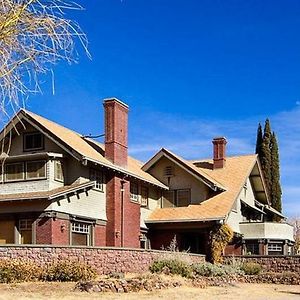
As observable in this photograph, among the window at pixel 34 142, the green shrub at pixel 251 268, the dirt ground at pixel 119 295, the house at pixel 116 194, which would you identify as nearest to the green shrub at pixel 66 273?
the dirt ground at pixel 119 295

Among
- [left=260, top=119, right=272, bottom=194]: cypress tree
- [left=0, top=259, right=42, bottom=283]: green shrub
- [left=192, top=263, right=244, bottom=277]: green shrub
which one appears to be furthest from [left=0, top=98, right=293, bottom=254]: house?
[left=260, top=119, right=272, bottom=194]: cypress tree

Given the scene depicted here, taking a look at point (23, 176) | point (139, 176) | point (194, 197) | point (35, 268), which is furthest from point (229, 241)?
point (35, 268)

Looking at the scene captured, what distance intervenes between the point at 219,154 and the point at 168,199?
618 cm

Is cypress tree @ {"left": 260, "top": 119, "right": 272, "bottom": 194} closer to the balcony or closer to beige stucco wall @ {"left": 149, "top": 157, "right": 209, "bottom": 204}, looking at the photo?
the balcony

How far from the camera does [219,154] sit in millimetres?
44062

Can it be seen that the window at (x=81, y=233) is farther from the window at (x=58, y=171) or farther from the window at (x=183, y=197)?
the window at (x=183, y=197)

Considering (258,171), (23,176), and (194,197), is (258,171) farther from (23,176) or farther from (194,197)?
(23,176)

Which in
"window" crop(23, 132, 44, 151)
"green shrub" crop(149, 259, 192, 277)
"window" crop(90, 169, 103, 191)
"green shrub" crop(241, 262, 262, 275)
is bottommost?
"green shrub" crop(241, 262, 262, 275)

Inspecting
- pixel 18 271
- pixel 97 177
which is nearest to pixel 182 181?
pixel 97 177

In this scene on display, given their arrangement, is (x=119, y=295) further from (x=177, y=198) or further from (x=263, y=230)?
(x=263, y=230)

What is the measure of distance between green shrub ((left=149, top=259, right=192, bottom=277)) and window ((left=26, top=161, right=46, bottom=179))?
290 inches

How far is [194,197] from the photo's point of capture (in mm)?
39531

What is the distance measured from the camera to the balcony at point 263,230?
39344 mm

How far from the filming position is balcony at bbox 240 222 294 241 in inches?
1549
